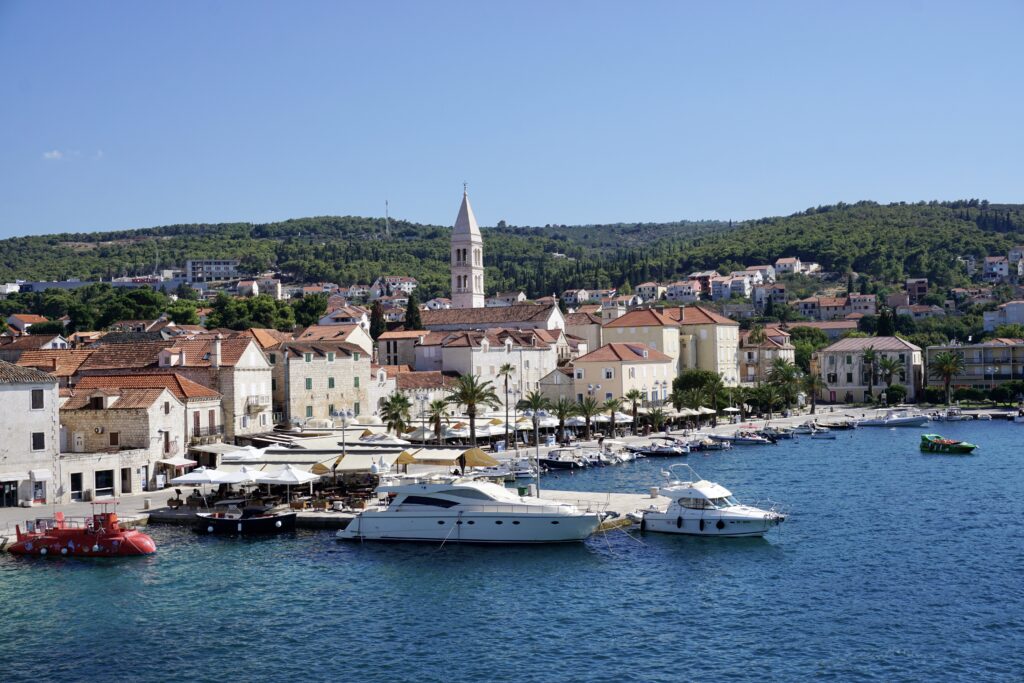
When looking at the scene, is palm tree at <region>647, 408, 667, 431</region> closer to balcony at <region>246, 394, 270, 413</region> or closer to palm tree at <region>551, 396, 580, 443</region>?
palm tree at <region>551, 396, 580, 443</region>

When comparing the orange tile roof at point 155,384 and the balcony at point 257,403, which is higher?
the orange tile roof at point 155,384

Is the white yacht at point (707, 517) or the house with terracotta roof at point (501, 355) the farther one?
the house with terracotta roof at point (501, 355)

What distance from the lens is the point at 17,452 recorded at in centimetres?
4400

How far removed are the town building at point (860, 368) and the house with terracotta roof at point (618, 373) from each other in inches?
1271

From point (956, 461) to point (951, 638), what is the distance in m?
42.9

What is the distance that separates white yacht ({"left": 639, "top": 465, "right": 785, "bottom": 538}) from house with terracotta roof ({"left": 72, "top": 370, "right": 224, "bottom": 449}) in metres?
24.4

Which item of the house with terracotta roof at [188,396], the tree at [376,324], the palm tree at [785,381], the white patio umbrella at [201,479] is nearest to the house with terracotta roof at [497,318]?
the tree at [376,324]

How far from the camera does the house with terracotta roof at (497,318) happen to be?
105688 mm

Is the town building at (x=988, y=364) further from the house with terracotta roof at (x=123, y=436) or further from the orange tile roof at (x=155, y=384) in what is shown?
the house with terracotta roof at (x=123, y=436)

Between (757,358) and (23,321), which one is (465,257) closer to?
(757,358)

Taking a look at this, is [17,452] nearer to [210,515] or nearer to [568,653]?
[210,515]

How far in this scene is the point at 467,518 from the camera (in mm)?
40469


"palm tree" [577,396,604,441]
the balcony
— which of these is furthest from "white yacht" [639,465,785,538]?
"palm tree" [577,396,604,441]

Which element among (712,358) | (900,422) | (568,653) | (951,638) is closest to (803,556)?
(951,638)
